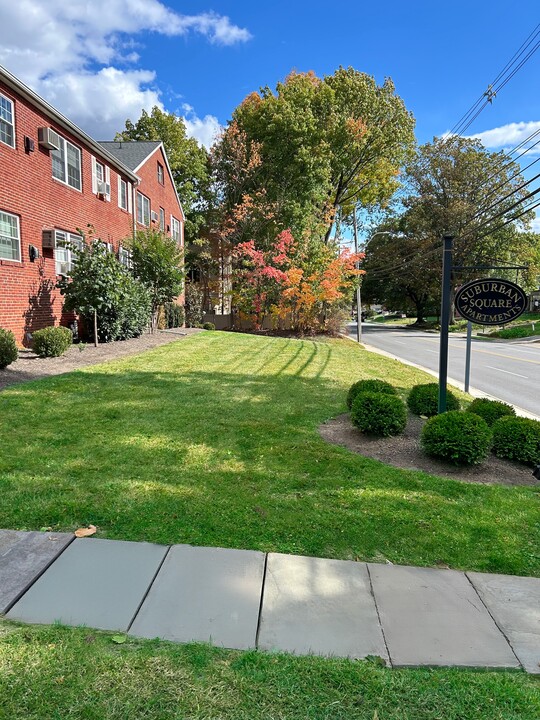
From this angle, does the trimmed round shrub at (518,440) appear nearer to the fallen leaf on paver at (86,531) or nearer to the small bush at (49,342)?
the fallen leaf on paver at (86,531)

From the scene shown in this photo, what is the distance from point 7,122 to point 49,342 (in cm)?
593

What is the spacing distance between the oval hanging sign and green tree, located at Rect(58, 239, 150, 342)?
32.4 feet

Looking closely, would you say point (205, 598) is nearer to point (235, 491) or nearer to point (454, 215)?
point (235, 491)

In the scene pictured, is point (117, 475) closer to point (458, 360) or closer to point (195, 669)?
point (195, 669)

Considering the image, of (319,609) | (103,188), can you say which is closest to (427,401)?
(319,609)

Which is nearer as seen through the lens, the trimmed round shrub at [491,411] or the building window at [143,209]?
the trimmed round shrub at [491,411]

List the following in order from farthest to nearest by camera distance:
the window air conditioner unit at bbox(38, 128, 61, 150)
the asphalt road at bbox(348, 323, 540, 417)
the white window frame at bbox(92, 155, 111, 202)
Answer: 1. the white window frame at bbox(92, 155, 111, 202)
2. the window air conditioner unit at bbox(38, 128, 61, 150)
3. the asphalt road at bbox(348, 323, 540, 417)

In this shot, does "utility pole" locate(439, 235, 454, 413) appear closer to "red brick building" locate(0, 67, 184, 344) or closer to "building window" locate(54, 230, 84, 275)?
"red brick building" locate(0, 67, 184, 344)

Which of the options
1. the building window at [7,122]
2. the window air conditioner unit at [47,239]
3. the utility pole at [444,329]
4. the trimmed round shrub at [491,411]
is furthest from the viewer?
the window air conditioner unit at [47,239]

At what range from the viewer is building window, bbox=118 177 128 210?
1842 cm

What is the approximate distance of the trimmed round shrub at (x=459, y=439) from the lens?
476 cm

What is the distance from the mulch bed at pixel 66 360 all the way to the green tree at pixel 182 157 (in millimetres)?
21022

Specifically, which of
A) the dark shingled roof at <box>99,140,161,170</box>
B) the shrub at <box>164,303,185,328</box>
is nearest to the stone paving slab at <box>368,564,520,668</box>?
the shrub at <box>164,303,185,328</box>

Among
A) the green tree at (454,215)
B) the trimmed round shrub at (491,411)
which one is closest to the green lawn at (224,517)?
the trimmed round shrub at (491,411)
